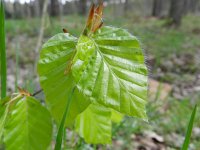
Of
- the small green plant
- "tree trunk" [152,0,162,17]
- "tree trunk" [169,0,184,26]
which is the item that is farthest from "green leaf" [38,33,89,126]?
"tree trunk" [152,0,162,17]

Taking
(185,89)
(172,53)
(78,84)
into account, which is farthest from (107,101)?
(172,53)

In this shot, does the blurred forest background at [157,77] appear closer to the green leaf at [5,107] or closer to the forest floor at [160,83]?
the forest floor at [160,83]

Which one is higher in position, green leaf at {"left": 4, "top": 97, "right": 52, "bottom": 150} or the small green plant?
the small green plant

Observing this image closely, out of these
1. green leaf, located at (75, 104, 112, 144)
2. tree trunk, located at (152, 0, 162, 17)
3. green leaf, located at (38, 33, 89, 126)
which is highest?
green leaf, located at (38, 33, 89, 126)

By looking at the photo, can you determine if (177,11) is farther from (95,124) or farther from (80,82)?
(80,82)

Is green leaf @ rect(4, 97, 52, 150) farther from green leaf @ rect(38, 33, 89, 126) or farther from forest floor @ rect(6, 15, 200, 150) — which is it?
forest floor @ rect(6, 15, 200, 150)

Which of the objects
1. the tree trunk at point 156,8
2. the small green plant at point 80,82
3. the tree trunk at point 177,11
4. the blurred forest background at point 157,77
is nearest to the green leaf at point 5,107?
the small green plant at point 80,82
